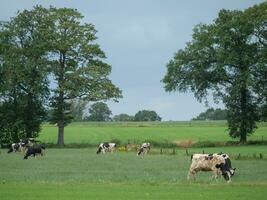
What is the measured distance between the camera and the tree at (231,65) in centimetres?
7150

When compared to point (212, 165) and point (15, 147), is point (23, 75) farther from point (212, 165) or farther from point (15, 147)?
point (212, 165)

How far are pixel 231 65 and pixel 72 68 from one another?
19859mm

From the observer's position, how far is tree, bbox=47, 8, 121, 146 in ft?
237

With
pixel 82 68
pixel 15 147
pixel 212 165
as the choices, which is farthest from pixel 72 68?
pixel 212 165

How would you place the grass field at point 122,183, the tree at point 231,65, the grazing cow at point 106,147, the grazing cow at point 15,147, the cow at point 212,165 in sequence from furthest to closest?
1. the tree at point 231,65
2. the grazing cow at point 15,147
3. the grazing cow at point 106,147
4. the cow at point 212,165
5. the grass field at point 122,183

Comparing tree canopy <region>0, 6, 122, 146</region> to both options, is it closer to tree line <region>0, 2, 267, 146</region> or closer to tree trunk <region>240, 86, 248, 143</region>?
tree line <region>0, 2, 267, 146</region>

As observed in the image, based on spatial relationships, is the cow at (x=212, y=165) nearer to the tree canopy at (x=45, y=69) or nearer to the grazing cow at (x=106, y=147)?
the grazing cow at (x=106, y=147)

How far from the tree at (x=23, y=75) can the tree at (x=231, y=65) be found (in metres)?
16.9

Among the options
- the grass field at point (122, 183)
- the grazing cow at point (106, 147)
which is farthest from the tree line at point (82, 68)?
the grass field at point (122, 183)

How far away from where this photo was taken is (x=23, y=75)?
235 ft

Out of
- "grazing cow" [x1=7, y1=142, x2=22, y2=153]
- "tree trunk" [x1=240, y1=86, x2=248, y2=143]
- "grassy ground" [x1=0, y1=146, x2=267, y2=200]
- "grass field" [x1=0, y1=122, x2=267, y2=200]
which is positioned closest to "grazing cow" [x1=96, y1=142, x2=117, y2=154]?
"grazing cow" [x1=7, y1=142, x2=22, y2=153]

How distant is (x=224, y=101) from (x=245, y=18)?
35.1ft

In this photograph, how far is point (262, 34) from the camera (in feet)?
239

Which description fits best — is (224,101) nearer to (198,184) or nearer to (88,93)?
(88,93)
